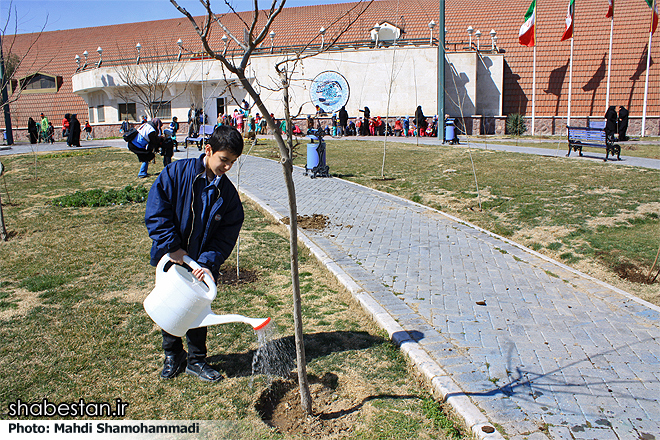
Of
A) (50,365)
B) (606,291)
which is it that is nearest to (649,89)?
(606,291)

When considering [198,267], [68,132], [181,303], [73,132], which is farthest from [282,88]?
[68,132]

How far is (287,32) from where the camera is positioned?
132 feet

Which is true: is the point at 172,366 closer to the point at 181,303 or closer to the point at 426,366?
the point at 181,303

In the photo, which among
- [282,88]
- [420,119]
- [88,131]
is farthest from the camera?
[88,131]

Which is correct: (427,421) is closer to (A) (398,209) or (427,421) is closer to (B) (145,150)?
(B) (145,150)


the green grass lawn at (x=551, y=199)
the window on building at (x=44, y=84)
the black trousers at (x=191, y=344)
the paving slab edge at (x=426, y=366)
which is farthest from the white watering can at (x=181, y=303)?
the window on building at (x=44, y=84)

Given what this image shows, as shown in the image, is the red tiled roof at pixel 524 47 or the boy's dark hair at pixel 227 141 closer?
the boy's dark hair at pixel 227 141

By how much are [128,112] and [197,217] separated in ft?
122

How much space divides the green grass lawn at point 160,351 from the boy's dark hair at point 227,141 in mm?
1718

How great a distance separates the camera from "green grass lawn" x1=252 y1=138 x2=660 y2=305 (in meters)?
7.04

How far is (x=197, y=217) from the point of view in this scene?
362 cm

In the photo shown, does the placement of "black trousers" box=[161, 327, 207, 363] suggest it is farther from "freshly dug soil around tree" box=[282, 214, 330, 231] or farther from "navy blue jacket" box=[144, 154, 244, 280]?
"freshly dug soil around tree" box=[282, 214, 330, 231]

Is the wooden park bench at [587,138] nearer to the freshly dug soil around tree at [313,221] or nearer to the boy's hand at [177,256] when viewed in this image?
the freshly dug soil around tree at [313,221]

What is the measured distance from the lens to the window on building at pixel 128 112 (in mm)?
37544
